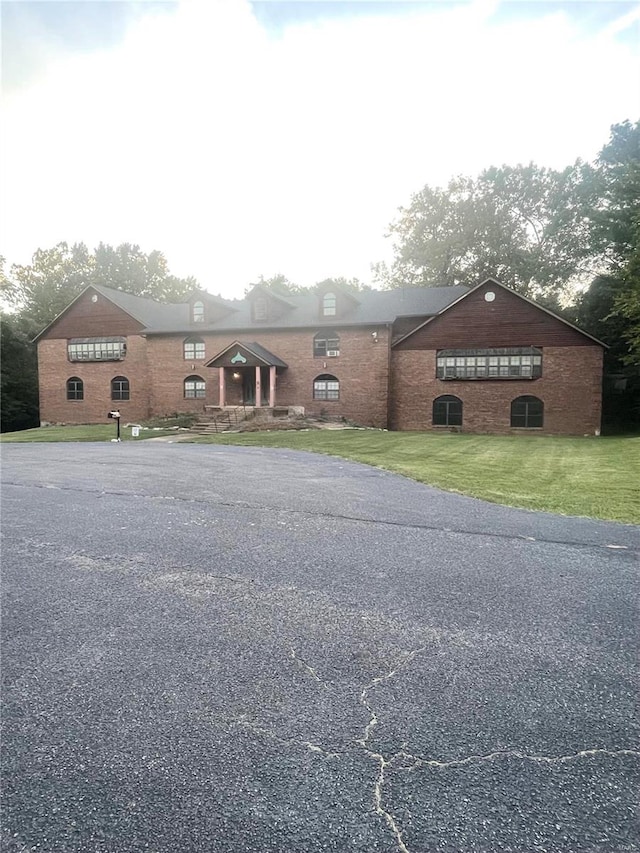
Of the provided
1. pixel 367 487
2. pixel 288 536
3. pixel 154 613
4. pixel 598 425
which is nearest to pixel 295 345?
pixel 598 425

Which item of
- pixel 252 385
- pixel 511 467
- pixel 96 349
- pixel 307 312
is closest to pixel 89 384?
pixel 96 349

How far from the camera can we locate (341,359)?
2831cm

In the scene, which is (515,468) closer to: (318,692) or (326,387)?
(318,692)

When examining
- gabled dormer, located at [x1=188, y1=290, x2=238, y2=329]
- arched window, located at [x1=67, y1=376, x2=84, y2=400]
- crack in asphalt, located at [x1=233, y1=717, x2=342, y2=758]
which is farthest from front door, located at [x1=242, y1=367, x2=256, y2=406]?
crack in asphalt, located at [x1=233, y1=717, x2=342, y2=758]

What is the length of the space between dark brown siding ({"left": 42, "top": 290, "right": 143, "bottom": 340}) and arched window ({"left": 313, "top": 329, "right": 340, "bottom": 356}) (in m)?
13.2

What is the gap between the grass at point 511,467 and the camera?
26.5 ft

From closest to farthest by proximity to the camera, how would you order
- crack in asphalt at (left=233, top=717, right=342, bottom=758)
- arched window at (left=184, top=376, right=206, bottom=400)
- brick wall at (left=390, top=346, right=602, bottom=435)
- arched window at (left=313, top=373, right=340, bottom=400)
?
crack in asphalt at (left=233, top=717, right=342, bottom=758) → brick wall at (left=390, top=346, right=602, bottom=435) → arched window at (left=313, top=373, right=340, bottom=400) → arched window at (left=184, top=376, right=206, bottom=400)

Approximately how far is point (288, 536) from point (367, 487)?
3665 millimetres

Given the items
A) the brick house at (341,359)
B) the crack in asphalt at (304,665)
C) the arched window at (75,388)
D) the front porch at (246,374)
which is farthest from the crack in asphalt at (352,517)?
the arched window at (75,388)

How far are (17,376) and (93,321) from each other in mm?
9994

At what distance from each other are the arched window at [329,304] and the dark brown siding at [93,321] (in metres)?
13.4

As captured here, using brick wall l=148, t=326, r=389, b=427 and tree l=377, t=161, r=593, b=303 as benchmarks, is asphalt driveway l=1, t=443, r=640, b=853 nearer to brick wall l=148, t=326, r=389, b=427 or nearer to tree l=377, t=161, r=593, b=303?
brick wall l=148, t=326, r=389, b=427

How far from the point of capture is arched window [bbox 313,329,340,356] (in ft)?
93.6

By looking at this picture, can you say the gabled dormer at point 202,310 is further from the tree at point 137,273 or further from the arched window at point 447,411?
the tree at point 137,273
